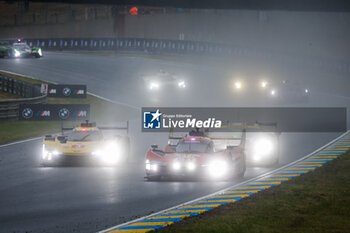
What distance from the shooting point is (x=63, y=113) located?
93.9 feet

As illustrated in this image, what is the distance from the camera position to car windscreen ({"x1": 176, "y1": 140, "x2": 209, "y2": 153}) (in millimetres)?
17344

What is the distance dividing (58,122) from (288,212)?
2351cm

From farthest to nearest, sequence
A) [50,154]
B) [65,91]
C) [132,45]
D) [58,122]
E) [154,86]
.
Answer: [132,45] → [154,86] → [65,91] → [58,122] → [50,154]

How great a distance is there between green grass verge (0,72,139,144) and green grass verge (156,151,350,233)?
14.5 m

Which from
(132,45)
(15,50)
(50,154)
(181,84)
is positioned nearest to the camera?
(50,154)

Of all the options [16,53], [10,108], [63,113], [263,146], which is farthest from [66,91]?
[16,53]

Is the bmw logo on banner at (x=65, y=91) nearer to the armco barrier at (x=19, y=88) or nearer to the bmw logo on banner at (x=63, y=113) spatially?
the armco barrier at (x=19, y=88)

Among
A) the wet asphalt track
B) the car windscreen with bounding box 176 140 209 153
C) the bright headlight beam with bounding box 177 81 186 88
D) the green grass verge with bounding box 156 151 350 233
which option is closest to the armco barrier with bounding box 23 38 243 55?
the bright headlight beam with bounding box 177 81 186 88

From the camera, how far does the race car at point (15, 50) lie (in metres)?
53.1

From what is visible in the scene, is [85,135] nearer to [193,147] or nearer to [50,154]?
[50,154]

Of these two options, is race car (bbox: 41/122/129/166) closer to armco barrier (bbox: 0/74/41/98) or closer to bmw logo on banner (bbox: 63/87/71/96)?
bmw logo on banner (bbox: 63/87/71/96)

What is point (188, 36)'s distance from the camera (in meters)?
69.3

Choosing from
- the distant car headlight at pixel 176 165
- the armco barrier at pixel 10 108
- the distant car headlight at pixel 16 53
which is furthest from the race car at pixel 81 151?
the distant car headlight at pixel 16 53

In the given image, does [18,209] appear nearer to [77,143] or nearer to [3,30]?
[77,143]
